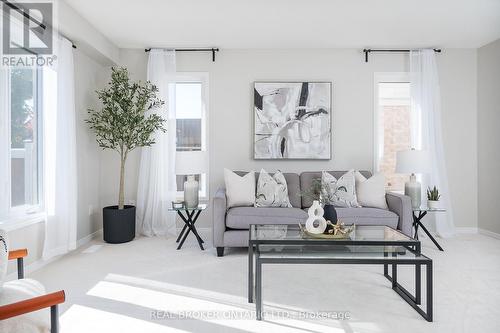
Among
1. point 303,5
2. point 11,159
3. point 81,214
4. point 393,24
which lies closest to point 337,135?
point 393,24

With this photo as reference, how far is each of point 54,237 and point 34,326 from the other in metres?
2.42

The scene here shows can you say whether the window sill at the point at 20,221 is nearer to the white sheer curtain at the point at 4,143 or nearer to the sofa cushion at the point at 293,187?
the white sheer curtain at the point at 4,143

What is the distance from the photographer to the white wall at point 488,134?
464 centimetres

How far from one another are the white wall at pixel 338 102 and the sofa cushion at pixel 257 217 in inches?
48.2

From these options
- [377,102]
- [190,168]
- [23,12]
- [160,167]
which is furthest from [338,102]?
[23,12]

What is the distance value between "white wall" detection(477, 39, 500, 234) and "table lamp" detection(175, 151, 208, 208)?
4109 millimetres

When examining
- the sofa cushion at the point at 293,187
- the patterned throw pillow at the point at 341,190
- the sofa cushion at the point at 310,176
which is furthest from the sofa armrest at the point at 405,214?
the sofa cushion at the point at 293,187

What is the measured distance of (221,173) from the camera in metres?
5.02

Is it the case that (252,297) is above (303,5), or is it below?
below

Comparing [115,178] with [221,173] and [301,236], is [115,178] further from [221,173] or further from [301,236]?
[301,236]

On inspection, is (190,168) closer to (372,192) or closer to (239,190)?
(239,190)

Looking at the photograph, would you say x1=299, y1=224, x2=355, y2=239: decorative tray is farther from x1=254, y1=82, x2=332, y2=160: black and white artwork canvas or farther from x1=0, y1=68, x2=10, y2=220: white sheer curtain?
Result: x1=0, y1=68, x2=10, y2=220: white sheer curtain

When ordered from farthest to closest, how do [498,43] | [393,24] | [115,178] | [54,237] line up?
[115,178] → [498,43] → [393,24] → [54,237]

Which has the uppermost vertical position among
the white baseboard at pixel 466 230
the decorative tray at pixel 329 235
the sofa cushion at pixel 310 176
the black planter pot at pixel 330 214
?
the sofa cushion at pixel 310 176
